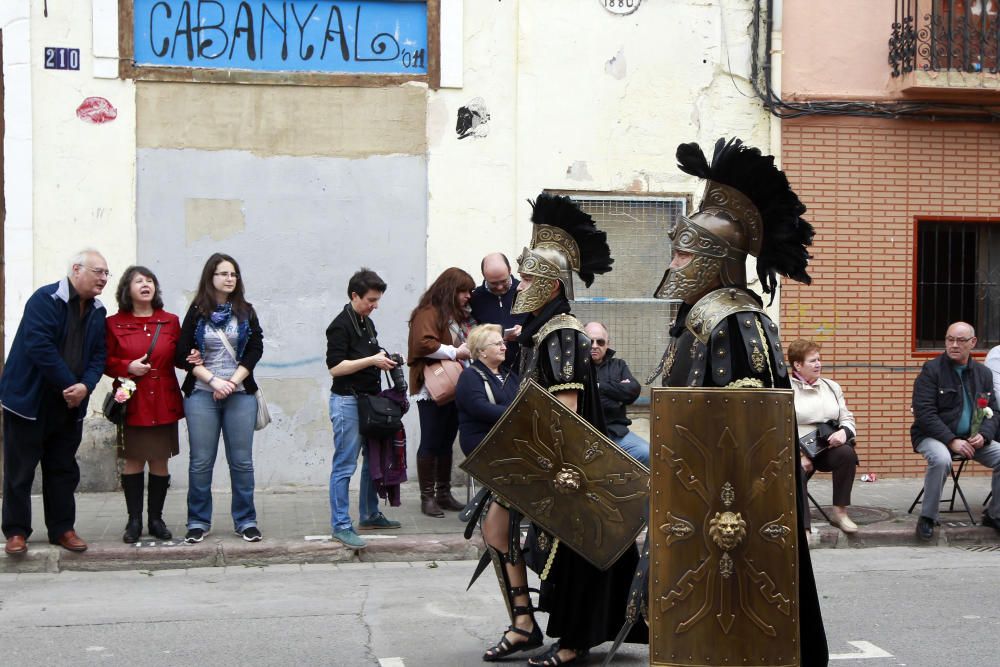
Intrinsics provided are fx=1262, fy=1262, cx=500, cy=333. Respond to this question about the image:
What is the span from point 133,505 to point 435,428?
7.76 feet

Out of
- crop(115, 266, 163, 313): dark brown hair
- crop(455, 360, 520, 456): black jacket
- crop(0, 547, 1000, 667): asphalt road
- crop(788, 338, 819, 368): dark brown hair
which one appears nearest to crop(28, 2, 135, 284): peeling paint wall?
crop(115, 266, 163, 313): dark brown hair

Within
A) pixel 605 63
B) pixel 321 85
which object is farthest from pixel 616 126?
pixel 321 85

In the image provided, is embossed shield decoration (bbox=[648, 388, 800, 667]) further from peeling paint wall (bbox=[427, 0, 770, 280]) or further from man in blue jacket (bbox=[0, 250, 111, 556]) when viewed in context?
peeling paint wall (bbox=[427, 0, 770, 280])

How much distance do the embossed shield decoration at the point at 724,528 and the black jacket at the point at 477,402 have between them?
4.21m

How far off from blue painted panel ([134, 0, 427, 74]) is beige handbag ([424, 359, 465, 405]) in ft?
10.0

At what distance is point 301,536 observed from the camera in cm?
899

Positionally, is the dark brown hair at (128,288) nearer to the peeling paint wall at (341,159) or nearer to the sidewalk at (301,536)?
the sidewalk at (301,536)

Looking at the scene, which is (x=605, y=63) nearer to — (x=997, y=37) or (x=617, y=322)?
(x=617, y=322)

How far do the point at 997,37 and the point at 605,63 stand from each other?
12.4 feet

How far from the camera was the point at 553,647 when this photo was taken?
595cm

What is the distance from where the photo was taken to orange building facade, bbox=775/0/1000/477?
39.3ft

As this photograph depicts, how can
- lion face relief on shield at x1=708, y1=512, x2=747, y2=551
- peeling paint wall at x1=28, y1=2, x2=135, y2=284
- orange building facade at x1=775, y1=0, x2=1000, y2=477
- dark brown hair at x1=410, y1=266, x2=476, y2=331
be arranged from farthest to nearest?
orange building facade at x1=775, y1=0, x2=1000, y2=477 → peeling paint wall at x1=28, y1=2, x2=135, y2=284 → dark brown hair at x1=410, y1=266, x2=476, y2=331 → lion face relief on shield at x1=708, y1=512, x2=747, y2=551

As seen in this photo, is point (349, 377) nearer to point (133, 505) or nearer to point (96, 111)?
point (133, 505)

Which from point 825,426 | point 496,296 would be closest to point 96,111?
point 496,296
